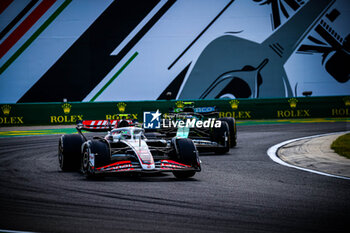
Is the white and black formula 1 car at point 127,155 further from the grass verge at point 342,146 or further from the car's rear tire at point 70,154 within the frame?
the grass verge at point 342,146

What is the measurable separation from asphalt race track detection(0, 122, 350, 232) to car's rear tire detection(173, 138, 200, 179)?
22cm

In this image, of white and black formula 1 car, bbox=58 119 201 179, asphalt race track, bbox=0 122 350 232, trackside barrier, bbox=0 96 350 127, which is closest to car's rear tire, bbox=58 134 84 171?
white and black formula 1 car, bbox=58 119 201 179

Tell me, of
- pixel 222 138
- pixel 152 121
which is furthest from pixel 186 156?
pixel 222 138

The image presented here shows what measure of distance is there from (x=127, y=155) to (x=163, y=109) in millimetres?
16494

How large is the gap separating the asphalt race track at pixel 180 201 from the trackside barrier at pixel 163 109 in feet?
45.3

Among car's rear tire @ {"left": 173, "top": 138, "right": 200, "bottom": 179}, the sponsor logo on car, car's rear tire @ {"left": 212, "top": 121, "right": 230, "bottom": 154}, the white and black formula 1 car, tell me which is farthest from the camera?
car's rear tire @ {"left": 212, "top": 121, "right": 230, "bottom": 154}

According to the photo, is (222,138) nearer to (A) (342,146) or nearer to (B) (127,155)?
(A) (342,146)

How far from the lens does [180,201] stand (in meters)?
7.15

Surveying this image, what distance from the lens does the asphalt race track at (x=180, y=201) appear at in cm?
578

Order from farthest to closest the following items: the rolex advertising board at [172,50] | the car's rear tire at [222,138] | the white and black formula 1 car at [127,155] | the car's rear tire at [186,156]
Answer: the rolex advertising board at [172,50] < the car's rear tire at [222,138] < the car's rear tire at [186,156] < the white and black formula 1 car at [127,155]

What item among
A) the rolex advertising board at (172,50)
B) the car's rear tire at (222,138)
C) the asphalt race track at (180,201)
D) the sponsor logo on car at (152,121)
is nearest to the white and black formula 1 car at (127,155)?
the asphalt race track at (180,201)

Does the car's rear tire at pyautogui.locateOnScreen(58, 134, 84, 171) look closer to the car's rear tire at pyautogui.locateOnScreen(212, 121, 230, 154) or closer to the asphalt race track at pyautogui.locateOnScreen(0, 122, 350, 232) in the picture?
the asphalt race track at pyautogui.locateOnScreen(0, 122, 350, 232)

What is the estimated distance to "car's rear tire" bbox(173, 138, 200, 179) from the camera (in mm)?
9477

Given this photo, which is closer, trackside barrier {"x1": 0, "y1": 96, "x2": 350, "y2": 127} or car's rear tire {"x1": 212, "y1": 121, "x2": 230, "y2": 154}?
car's rear tire {"x1": 212, "y1": 121, "x2": 230, "y2": 154}
